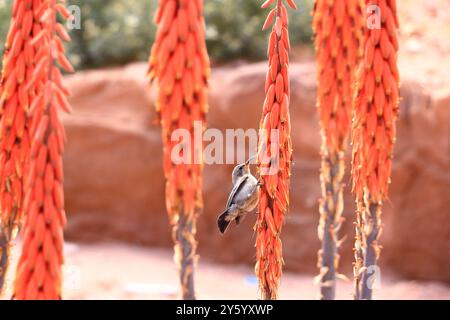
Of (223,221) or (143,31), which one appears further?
(143,31)

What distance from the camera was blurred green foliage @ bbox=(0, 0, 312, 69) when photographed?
16.3 feet

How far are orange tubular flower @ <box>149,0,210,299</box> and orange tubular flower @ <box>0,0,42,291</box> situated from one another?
0.34 meters

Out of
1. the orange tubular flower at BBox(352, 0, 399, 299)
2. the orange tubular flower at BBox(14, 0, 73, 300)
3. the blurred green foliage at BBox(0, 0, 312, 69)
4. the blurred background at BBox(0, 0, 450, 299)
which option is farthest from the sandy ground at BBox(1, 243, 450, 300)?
the orange tubular flower at BBox(14, 0, 73, 300)

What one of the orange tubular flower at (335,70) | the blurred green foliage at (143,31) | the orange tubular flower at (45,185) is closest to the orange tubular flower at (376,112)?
the orange tubular flower at (335,70)

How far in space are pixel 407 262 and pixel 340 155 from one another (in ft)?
7.04

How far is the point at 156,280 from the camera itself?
4.11 meters

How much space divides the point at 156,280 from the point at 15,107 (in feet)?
8.18

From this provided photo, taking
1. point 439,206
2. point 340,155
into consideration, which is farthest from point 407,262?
point 340,155

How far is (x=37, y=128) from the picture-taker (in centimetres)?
156

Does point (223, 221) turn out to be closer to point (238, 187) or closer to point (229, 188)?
point (238, 187)

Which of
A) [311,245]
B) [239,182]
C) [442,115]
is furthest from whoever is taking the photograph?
[311,245]

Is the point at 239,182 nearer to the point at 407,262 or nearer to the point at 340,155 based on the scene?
the point at 340,155

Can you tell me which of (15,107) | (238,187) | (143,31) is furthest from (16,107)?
(143,31)
